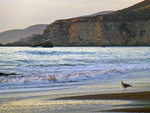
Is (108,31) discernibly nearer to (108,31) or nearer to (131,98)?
(108,31)

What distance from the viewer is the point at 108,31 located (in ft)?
356

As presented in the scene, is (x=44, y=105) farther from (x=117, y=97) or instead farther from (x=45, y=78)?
(x=45, y=78)

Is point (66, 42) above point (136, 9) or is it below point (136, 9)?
below

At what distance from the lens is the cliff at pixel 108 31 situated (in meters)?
108

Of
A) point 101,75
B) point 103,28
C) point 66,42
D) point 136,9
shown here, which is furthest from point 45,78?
point 136,9

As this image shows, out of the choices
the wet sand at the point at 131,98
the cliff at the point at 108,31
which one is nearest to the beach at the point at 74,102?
the wet sand at the point at 131,98

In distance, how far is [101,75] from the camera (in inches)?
621

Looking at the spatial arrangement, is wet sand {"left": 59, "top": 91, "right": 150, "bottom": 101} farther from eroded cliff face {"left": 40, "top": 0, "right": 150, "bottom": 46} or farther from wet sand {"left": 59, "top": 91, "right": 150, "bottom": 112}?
eroded cliff face {"left": 40, "top": 0, "right": 150, "bottom": 46}

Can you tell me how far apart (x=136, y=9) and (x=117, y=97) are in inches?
4903

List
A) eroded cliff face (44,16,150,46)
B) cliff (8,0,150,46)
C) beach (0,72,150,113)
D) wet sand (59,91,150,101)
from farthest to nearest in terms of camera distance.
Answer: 1. cliff (8,0,150,46)
2. eroded cliff face (44,16,150,46)
3. wet sand (59,91,150,101)
4. beach (0,72,150,113)

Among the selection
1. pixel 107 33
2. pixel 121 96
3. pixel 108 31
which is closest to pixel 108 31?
pixel 108 31

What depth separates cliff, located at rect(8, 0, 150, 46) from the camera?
4262 inches

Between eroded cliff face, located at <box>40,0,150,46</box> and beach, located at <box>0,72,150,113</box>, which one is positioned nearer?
beach, located at <box>0,72,150,113</box>

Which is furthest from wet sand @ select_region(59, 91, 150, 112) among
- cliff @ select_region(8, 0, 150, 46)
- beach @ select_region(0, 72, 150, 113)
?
cliff @ select_region(8, 0, 150, 46)
